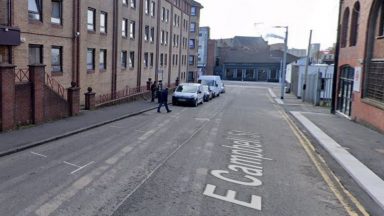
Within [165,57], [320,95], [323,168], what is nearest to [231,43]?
[165,57]

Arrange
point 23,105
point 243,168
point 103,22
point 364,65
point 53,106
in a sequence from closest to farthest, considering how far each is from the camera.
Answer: point 243,168
point 23,105
point 53,106
point 364,65
point 103,22

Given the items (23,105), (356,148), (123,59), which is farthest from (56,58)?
(356,148)

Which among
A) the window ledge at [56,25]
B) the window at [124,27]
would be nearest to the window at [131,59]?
the window at [124,27]

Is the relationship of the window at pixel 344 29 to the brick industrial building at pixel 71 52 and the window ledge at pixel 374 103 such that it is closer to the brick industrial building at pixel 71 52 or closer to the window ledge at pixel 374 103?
the window ledge at pixel 374 103

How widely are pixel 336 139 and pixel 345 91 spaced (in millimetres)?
11007

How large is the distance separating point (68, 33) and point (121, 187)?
653 inches

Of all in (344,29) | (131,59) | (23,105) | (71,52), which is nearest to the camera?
(23,105)

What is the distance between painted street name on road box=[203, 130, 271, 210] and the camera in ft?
24.4

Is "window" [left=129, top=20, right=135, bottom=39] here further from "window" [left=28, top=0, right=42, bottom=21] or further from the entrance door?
the entrance door

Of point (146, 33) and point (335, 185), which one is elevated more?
point (146, 33)

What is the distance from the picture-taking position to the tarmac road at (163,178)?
682cm

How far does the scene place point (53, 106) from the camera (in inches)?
659

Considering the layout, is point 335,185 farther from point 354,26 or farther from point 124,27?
point 124,27

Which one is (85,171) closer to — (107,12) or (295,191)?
(295,191)
